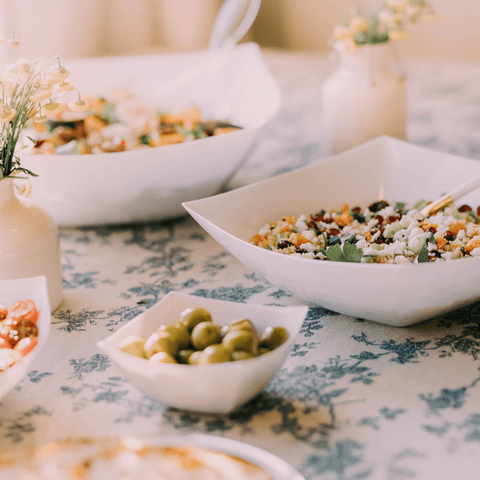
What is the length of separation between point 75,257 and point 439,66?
1678 mm

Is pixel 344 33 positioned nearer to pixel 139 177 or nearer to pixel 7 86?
pixel 139 177

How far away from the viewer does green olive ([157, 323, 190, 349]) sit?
615 mm

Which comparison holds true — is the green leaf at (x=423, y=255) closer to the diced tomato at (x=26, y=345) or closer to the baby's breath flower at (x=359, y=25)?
the diced tomato at (x=26, y=345)

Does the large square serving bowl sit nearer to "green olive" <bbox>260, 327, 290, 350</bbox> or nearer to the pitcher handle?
"green olive" <bbox>260, 327, 290, 350</bbox>

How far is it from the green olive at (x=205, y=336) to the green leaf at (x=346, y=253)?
22 centimetres

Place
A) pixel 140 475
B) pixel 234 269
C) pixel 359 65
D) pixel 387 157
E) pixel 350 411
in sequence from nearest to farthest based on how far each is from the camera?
pixel 140 475 → pixel 350 411 → pixel 234 269 → pixel 387 157 → pixel 359 65

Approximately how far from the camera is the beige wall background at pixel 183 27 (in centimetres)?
332

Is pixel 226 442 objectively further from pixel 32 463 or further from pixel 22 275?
pixel 22 275

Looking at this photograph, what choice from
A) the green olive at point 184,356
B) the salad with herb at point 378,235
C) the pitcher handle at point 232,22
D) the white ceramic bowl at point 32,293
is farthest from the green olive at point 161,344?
the pitcher handle at point 232,22

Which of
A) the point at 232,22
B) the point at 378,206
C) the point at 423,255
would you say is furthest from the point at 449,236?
the point at 232,22

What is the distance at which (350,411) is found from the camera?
0.62 metres

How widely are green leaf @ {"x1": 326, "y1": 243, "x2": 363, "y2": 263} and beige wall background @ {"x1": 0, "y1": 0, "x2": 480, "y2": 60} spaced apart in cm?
279

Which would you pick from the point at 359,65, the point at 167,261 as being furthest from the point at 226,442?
the point at 359,65

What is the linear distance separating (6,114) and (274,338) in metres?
0.41
